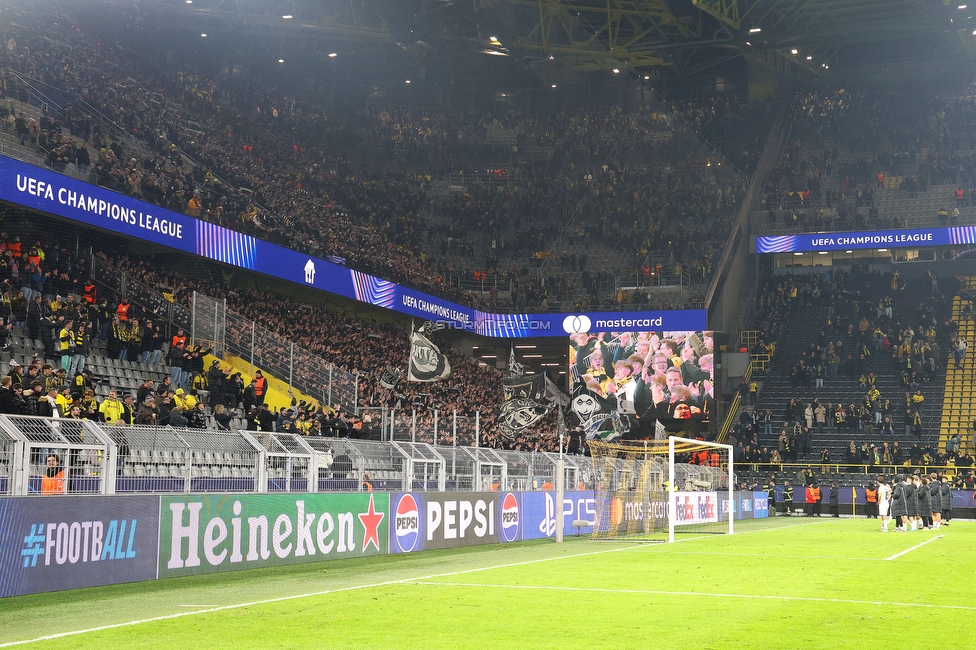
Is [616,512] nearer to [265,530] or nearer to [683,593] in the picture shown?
[265,530]

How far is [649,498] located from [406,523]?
10426 mm

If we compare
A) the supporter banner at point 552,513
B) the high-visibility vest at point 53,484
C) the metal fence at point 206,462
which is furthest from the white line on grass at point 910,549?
the high-visibility vest at point 53,484

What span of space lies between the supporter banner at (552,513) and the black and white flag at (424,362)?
12.7 ft

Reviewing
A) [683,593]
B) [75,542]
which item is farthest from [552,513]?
[75,542]

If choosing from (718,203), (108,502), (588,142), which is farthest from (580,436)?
(108,502)

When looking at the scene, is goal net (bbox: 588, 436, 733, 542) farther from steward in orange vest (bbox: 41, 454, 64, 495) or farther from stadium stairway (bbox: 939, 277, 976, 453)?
stadium stairway (bbox: 939, 277, 976, 453)

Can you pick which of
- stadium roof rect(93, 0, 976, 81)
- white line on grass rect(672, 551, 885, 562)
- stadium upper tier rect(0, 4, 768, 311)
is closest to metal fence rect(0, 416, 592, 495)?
white line on grass rect(672, 551, 885, 562)

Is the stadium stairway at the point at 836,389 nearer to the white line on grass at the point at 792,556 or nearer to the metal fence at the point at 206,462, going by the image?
the white line on grass at the point at 792,556

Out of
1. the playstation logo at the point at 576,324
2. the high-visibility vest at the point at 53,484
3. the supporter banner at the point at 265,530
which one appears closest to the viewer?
the high-visibility vest at the point at 53,484

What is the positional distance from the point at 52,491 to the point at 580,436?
31.4 metres

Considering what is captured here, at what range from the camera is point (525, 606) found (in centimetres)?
1247

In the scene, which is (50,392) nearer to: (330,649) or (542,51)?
(330,649)

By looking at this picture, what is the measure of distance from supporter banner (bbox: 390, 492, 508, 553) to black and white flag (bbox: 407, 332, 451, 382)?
13.0 feet

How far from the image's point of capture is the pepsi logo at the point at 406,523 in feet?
66.8
